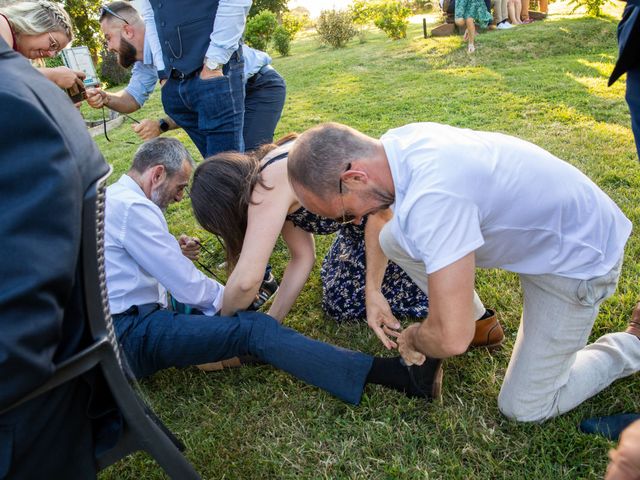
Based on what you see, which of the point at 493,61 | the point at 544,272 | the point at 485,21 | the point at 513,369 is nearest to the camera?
the point at 544,272

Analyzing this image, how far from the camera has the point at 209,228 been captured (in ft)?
7.77

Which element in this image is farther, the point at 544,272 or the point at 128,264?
the point at 128,264

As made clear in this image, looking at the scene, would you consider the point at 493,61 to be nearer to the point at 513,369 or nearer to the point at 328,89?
the point at 328,89

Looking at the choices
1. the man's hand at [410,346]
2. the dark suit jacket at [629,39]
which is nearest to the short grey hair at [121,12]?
the man's hand at [410,346]

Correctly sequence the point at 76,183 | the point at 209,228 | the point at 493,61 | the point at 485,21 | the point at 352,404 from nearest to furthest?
the point at 76,183, the point at 352,404, the point at 209,228, the point at 493,61, the point at 485,21

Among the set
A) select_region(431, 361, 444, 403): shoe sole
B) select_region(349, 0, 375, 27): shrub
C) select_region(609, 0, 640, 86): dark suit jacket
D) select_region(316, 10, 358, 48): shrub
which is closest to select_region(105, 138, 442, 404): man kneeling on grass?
select_region(431, 361, 444, 403): shoe sole

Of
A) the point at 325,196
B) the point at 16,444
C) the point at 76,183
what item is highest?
the point at 76,183

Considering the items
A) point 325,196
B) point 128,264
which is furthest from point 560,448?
point 128,264

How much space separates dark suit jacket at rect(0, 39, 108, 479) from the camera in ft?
3.07

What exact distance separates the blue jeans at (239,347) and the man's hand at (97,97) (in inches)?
70.4

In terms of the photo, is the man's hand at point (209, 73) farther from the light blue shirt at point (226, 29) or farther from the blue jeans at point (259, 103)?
the blue jeans at point (259, 103)

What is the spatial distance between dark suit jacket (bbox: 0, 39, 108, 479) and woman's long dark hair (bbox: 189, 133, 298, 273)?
115 cm

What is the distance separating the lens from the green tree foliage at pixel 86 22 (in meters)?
19.9

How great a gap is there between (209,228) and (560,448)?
1.60 meters
